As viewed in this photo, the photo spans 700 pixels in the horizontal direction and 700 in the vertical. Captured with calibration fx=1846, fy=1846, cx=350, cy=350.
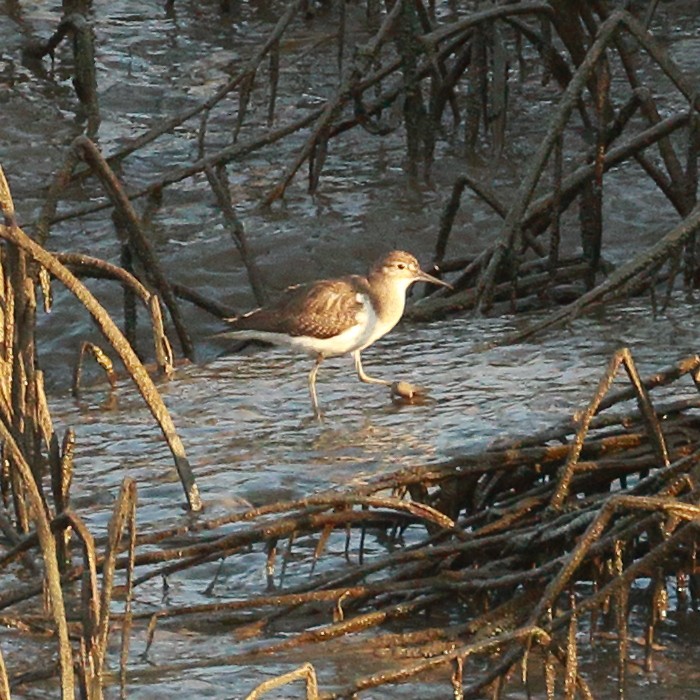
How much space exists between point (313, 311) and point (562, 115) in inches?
50.3

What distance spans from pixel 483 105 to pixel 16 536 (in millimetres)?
6352

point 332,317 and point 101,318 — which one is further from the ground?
point 101,318

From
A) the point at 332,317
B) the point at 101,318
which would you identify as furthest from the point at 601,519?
the point at 332,317

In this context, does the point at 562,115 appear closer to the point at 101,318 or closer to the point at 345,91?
the point at 345,91

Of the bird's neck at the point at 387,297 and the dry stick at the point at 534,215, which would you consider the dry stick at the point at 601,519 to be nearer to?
the bird's neck at the point at 387,297

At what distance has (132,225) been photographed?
665 centimetres

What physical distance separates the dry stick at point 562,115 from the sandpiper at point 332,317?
484mm

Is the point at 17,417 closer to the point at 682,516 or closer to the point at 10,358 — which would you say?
the point at 10,358

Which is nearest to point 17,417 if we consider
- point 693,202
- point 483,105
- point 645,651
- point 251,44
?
point 645,651

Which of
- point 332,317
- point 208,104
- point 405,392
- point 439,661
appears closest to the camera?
point 439,661

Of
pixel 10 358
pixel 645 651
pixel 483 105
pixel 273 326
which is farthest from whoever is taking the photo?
pixel 483 105

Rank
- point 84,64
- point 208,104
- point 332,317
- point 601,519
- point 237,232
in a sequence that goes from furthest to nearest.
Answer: point 84,64
point 208,104
point 237,232
point 332,317
point 601,519

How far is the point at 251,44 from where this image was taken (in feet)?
42.2

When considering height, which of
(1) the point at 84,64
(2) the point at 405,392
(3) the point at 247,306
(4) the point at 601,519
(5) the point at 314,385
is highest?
(4) the point at 601,519
